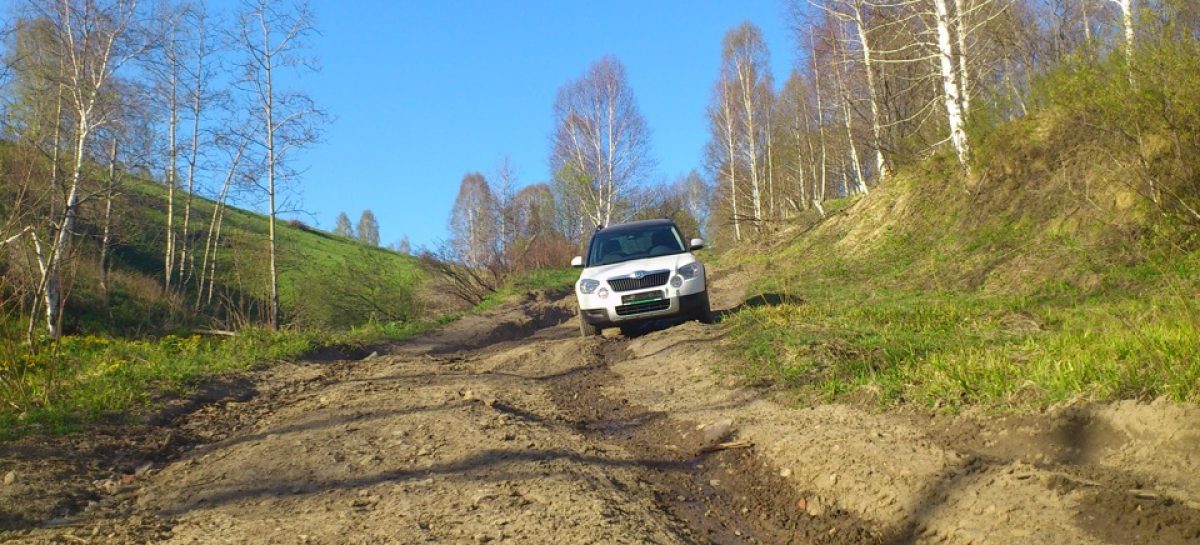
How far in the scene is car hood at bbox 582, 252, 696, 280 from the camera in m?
10.3

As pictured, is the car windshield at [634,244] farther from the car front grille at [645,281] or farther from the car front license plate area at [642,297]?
the car front license plate area at [642,297]

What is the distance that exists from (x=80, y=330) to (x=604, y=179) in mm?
23947

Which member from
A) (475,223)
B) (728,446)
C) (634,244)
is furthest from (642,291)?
(475,223)

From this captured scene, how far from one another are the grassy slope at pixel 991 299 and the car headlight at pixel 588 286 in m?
2.11

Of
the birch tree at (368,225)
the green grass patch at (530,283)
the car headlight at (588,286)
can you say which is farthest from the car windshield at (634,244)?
the birch tree at (368,225)

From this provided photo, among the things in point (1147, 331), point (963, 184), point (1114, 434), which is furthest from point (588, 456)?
point (963, 184)

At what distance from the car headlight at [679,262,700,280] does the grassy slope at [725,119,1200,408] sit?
92 cm

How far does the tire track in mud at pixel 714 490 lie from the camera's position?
3.77 metres

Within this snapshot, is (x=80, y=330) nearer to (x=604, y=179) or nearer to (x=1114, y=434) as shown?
(x=1114, y=434)

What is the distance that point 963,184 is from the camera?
1577 cm

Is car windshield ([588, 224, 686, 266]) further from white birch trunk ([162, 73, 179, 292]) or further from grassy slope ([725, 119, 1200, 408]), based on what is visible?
white birch trunk ([162, 73, 179, 292])

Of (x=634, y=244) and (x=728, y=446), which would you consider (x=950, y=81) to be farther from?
(x=728, y=446)

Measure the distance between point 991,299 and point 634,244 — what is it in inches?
201

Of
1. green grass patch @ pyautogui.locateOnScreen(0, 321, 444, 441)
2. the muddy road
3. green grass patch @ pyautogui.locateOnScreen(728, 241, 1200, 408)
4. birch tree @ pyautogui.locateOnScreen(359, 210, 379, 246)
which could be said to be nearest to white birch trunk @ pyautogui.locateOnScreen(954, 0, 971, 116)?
green grass patch @ pyautogui.locateOnScreen(728, 241, 1200, 408)
